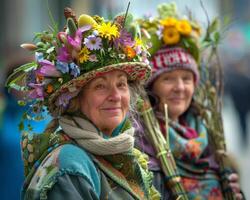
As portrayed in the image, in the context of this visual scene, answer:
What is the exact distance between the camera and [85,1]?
60.2 feet

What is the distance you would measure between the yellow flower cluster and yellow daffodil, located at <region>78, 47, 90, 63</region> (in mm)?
1410

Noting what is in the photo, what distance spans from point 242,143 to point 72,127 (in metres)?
10.9

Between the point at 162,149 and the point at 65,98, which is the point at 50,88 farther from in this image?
the point at 162,149

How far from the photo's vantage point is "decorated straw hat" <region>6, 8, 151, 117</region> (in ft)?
12.8

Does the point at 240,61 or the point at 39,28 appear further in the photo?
the point at 39,28

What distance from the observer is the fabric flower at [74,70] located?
3881mm

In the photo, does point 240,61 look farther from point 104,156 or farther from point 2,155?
point 104,156

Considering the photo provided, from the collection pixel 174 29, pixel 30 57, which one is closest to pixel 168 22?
pixel 174 29

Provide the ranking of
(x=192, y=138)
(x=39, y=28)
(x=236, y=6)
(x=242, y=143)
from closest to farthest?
1. (x=192, y=138)
2. (x=242, y=143)
3. (x=39, y=28)
4. (x=236, y=6)

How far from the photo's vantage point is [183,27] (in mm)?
5312

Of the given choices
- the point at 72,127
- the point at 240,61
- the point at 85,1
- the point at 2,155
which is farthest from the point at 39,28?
the point at 72,127

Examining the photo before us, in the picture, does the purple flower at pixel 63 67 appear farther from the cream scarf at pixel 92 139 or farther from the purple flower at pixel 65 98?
the cream scarf at pixel 92 139

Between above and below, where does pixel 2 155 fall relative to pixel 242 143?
above

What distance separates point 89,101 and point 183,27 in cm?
155
